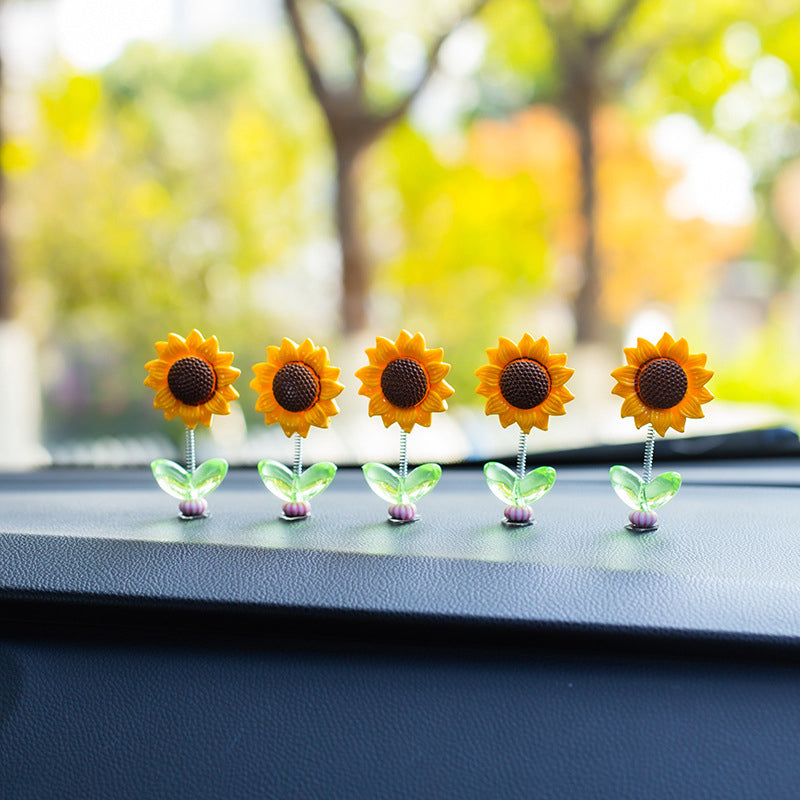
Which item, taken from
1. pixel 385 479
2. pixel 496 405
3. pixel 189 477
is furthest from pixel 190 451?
pixel 496 405

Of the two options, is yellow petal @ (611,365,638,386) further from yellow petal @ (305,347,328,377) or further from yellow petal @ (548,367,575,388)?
yellow petal @ (305,347,328,377)

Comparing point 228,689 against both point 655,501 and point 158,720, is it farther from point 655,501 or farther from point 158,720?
point 655,501

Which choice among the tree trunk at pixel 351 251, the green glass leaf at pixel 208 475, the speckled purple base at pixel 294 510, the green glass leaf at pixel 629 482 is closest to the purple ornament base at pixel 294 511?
the speckled purple base at pixel 294 510

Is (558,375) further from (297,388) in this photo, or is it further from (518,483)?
(297,388)

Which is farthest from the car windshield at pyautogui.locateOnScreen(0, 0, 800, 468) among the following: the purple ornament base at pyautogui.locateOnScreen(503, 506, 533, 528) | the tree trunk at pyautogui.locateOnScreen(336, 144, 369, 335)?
the purple ornament base at pyautogui.locateOnScreen(503, 506, 533, 528)

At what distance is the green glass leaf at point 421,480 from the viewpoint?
44.7 inches

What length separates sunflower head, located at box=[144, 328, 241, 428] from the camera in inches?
44.6

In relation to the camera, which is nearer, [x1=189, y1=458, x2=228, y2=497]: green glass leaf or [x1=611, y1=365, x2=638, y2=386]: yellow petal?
[x1=611, y1=365, x2=638, y2=386]: yellow petal

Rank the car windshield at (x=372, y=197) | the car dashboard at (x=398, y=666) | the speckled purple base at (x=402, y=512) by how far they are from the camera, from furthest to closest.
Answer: the car windshield at (x=372, y=197)
the speckled purple base at (x=402, y=512)
the car dashboard at (x=398, y=666)

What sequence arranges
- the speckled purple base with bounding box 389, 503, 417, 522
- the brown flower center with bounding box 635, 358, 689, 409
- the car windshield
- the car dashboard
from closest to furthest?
1. the car dashboard
2. the brown flower center with bounding box 635, 358, 689, 409
3. the speckled purple base with bounding box 389, 503, 417, 522
4. the car windshield

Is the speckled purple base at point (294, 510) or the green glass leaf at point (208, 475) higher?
the green glass leaf at point (208, 475)

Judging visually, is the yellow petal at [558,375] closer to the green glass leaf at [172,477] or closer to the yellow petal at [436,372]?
the yellow petal at [436,372]

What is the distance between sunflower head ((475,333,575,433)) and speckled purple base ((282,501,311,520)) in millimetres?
315

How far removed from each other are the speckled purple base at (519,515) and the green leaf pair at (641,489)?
0.41ft
